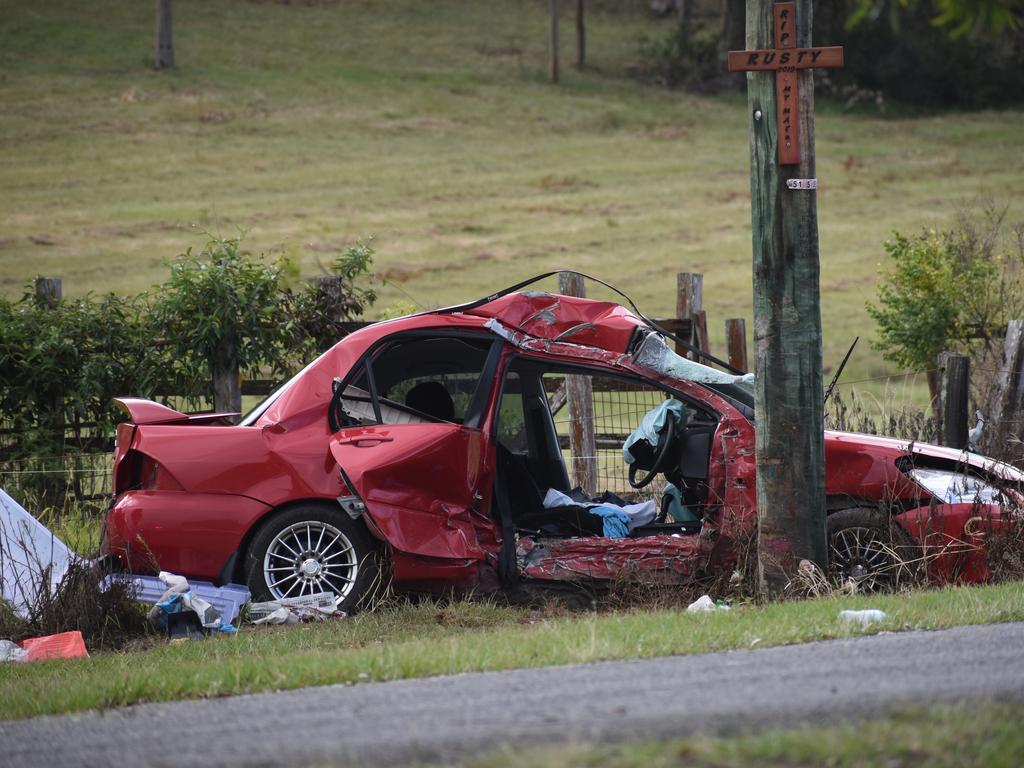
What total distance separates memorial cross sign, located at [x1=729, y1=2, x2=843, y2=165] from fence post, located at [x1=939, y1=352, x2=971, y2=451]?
13.5ft

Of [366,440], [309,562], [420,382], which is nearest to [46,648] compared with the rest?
[309,562]

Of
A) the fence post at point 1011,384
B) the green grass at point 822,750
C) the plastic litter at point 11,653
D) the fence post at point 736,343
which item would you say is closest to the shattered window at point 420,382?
the plastic litter at point 11,653

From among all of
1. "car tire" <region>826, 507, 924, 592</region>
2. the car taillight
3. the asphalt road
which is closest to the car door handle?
the car taillight

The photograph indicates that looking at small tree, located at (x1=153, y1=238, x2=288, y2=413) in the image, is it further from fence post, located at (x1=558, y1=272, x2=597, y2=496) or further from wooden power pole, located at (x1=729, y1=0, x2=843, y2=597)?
wooden power pole, located at (x1=729, y1=0, x2=843, y2=597)

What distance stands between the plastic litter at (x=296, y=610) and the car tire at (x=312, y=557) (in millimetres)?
66

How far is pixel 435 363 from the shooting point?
8.63 meters

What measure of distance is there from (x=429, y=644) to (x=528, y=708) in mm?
1710

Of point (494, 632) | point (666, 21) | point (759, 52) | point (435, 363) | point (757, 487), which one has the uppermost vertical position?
point (666, 21)

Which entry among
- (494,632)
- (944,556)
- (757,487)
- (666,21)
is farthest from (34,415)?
(666,21)

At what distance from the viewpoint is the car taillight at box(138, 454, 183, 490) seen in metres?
7.90

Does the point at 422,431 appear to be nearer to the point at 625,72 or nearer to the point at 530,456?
the point at 530,456

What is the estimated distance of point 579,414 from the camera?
1202cm

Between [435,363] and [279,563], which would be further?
[435,363]

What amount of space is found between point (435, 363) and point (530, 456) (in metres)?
0.99
